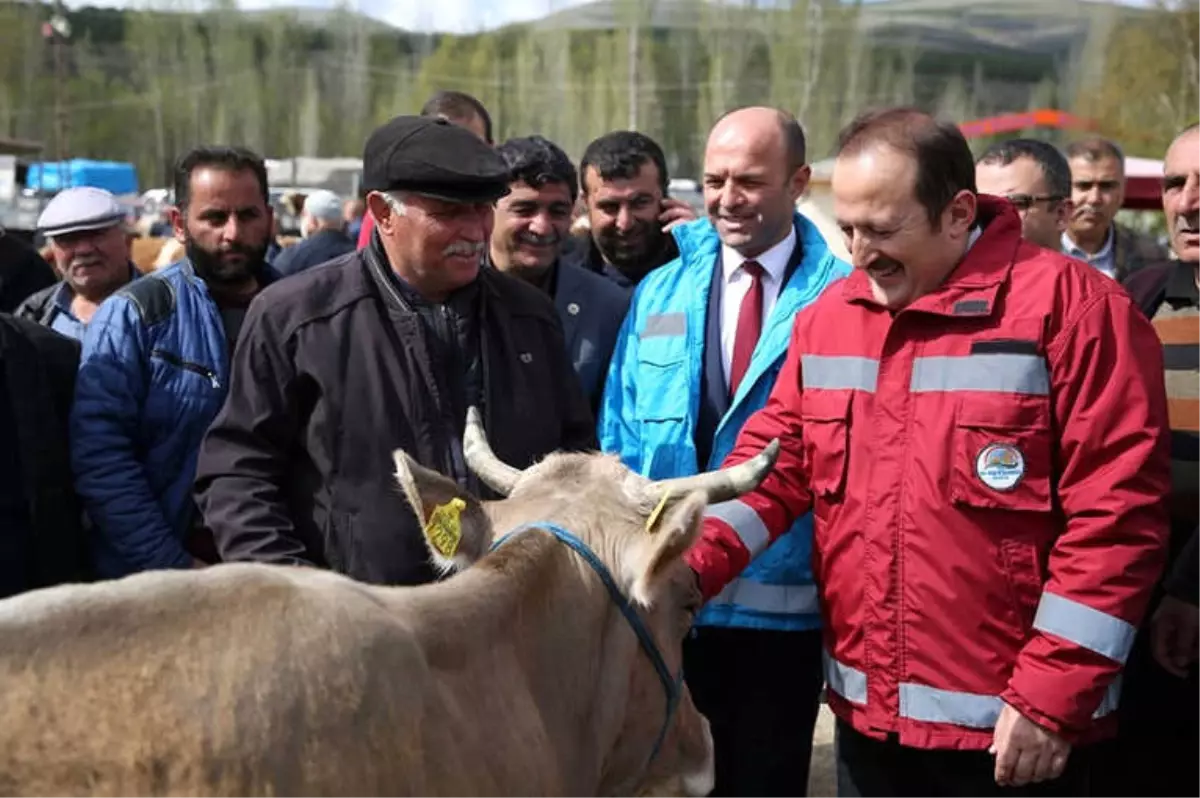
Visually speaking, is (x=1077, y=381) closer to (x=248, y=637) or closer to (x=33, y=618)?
(x=248, y=637)

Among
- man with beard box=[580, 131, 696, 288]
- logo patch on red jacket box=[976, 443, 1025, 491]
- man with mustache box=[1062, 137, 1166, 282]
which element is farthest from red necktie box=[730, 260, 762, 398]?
man with mustache box=[1062, 137, 1166, 282]

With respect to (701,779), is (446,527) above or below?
above

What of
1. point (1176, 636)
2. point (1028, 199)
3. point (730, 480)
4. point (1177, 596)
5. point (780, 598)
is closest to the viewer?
point (730, 480)

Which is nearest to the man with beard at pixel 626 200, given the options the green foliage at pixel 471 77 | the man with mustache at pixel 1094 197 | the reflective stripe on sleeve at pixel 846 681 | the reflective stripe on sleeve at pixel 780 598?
the reflective stripe on sleeve at pixel 780 598

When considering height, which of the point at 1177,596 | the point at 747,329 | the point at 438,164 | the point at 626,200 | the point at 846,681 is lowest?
the point at 846,681

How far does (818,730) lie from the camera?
7.93 metres

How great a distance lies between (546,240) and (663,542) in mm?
2501

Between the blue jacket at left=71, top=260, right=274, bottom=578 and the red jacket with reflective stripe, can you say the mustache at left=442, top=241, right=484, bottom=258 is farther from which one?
the blue jacket at left=71, top=260, right=274, bottom=578

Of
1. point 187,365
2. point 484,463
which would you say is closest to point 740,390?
point 484,463

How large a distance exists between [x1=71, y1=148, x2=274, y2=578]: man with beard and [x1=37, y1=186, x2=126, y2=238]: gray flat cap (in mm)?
1667

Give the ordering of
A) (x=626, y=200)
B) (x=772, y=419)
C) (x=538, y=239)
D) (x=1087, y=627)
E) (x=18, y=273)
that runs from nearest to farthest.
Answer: (x=1087, y=627) → (x=772, y=419) → (x=538, y=239) → (x=626, y=200) → (x=18, y=273)

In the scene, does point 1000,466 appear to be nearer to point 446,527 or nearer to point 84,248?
point 446,527

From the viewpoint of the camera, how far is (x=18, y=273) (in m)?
8.90

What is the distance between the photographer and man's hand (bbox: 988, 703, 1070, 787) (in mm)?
3473
